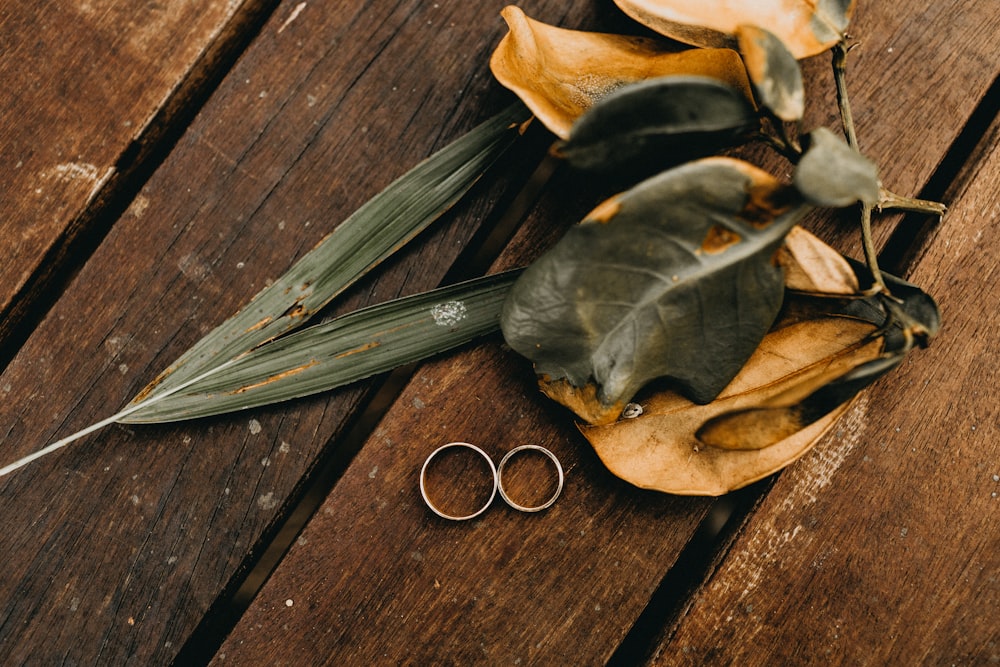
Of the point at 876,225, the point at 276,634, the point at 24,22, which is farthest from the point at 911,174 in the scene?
the point at 24,22

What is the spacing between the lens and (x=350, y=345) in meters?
0.70

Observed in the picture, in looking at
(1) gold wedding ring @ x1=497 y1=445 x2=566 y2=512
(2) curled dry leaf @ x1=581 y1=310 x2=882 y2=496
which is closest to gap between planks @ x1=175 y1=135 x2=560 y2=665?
(1) gold wedding ring @ x1=497 y1=445 x2=566 y2=512

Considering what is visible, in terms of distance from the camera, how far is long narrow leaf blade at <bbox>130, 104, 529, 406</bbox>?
705 millimetres

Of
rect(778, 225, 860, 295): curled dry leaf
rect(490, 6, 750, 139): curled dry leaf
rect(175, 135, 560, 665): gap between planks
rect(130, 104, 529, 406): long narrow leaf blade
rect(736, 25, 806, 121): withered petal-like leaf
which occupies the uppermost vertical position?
rect(736, 25, 806, 121): withered petal-like leaf

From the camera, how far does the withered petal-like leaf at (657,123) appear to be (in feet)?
1.66

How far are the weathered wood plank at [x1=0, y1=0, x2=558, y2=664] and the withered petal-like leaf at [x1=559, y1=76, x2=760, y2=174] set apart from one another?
0.73 feet

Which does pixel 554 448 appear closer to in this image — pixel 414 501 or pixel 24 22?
pixel 414 501

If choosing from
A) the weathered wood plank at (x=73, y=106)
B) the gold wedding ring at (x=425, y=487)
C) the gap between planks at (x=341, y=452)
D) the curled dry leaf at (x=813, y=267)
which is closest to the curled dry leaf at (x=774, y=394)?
the curled dry leaf at (x=813, y=267)

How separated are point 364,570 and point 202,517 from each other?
0.18 metres

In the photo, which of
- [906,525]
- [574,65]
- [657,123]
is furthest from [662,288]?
[906,525]

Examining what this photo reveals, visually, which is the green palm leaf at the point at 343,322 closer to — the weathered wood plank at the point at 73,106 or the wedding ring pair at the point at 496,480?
the wedding ring pair at the point at 496,480

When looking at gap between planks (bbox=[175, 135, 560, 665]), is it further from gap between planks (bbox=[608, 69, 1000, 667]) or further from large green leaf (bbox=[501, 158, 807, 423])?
gap between planks (bbox=[608, 69, 1000, 667])

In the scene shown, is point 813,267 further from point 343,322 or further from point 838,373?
point 343,322

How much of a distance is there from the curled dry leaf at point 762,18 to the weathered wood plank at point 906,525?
0.82 feet
